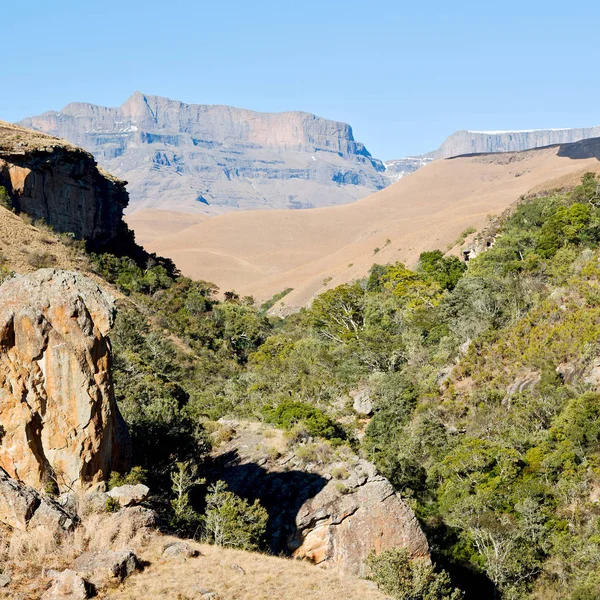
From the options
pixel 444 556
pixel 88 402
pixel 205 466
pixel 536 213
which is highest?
pixel 536 213

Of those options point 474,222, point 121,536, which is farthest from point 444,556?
point 474,222

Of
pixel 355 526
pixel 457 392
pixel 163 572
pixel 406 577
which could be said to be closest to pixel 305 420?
pixel 355 526

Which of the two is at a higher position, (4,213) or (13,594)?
(4,213)

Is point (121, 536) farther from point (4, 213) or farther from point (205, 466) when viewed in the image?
point (4, 213)

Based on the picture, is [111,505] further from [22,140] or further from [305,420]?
[22,140]

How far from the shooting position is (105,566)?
424 inches

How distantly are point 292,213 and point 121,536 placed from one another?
526 feet

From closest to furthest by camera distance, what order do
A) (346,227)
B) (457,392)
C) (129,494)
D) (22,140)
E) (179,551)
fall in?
1. (179,551)
2. (129,494)
3. (457,392)
4. (22,140)
5. (346,227)

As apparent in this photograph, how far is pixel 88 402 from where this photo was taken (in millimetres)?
13000

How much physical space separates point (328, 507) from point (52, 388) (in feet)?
19.5

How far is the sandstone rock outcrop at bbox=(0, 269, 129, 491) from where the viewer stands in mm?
12617

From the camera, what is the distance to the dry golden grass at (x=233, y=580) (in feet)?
35.3

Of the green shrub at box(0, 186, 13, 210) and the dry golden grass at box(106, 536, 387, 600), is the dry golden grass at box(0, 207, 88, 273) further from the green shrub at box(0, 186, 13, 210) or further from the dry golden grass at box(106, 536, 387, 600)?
the dry golden grass at box(106, 536, 387, 600)

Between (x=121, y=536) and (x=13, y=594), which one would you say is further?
(x=121, y=536)
